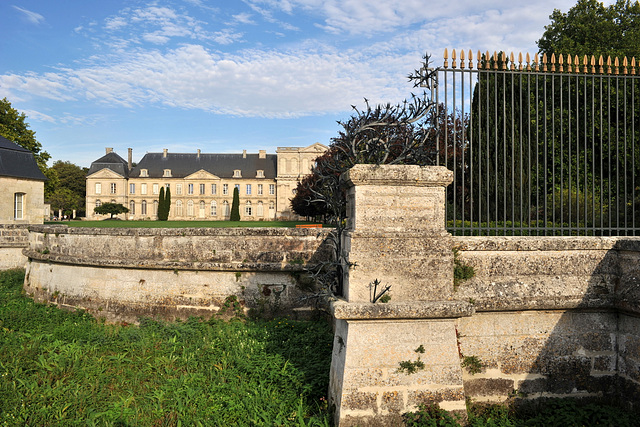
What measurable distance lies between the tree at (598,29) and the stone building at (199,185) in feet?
125

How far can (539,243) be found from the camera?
428cm

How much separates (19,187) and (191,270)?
15.5 meters

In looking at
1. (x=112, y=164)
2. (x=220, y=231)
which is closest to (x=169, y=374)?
(x=220, y=231)

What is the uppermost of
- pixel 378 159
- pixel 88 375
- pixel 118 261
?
pixel 378 159

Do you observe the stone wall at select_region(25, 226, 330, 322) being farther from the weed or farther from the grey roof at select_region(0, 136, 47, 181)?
the grey roof at select_region(0, 136, 47, 181)

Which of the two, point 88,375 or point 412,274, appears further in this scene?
point 88,375

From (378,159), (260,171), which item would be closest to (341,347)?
(378,159)

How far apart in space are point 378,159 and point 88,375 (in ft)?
15.3

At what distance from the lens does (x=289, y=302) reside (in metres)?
7.62

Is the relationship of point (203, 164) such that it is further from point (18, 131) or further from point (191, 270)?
point (191, 270)

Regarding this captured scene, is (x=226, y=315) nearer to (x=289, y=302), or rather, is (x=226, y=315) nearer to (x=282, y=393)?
(x=289, y=302)

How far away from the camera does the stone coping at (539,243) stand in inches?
165

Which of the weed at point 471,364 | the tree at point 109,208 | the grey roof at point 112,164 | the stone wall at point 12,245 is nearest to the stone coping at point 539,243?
the weed at point 471,364

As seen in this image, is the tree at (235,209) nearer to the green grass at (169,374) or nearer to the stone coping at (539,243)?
the green grass at (169,374)
